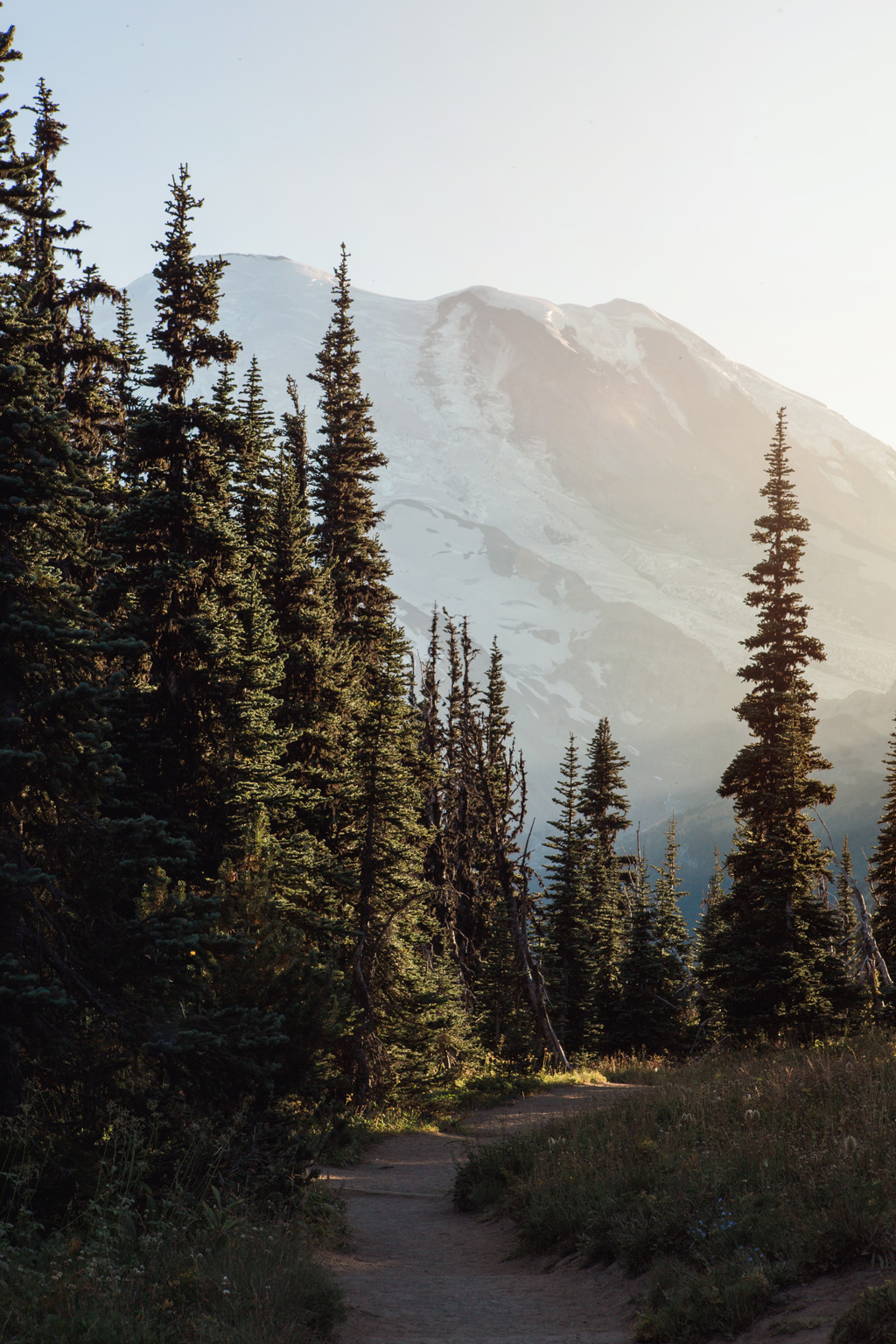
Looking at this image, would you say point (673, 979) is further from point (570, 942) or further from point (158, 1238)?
point (158, 1238)

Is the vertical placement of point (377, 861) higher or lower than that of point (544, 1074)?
higher

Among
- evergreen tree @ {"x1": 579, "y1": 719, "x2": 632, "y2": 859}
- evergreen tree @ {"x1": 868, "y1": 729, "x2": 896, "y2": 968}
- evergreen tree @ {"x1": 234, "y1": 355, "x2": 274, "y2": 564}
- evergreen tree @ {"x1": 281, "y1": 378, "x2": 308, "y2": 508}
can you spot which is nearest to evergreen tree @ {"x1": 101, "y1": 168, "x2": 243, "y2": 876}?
evergreen tree @ {"x1": 234, "y1": 355, "x2": 274, "y2": 564}

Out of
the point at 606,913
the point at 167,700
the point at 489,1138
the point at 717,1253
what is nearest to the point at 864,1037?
the point at 489,1138

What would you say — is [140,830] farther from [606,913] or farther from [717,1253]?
[606,913]

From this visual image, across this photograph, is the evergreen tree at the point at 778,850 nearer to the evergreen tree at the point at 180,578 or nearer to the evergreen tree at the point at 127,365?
the evergreen tree at the point at 180,578

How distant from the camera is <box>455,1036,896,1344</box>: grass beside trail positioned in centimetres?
678

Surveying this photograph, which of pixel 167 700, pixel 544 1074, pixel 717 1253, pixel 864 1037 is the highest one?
pixel 167 700

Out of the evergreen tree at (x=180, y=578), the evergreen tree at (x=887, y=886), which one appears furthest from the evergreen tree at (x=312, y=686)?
the evergreen tree at (x=887, y=886)

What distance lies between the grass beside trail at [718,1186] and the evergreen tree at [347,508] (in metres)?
19.1

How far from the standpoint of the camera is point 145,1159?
27.3 feet

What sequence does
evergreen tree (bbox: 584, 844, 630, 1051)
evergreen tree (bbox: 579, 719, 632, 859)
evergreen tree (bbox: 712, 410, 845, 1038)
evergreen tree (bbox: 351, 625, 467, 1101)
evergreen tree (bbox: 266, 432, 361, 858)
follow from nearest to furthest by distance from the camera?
evergreen tree (bbox: 351, 625, 467, 1101) < evergreen tree (bbox: 712, 410, 845, 1038) < evergreen tree (bbox: 266, 432, 361, 858) < evergreen tree (bbox: 584, 844, 630, 1051) < evergreen tree (bbox: 579, 719, 632, 859)

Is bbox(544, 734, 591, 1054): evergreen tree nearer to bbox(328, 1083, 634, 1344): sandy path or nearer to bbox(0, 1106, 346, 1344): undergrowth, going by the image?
bbox(328, 1083, 634, 1344): sandy path

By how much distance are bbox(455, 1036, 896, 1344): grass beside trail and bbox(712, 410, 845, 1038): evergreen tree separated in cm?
1012

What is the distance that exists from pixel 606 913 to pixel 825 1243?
35036 millimetres
